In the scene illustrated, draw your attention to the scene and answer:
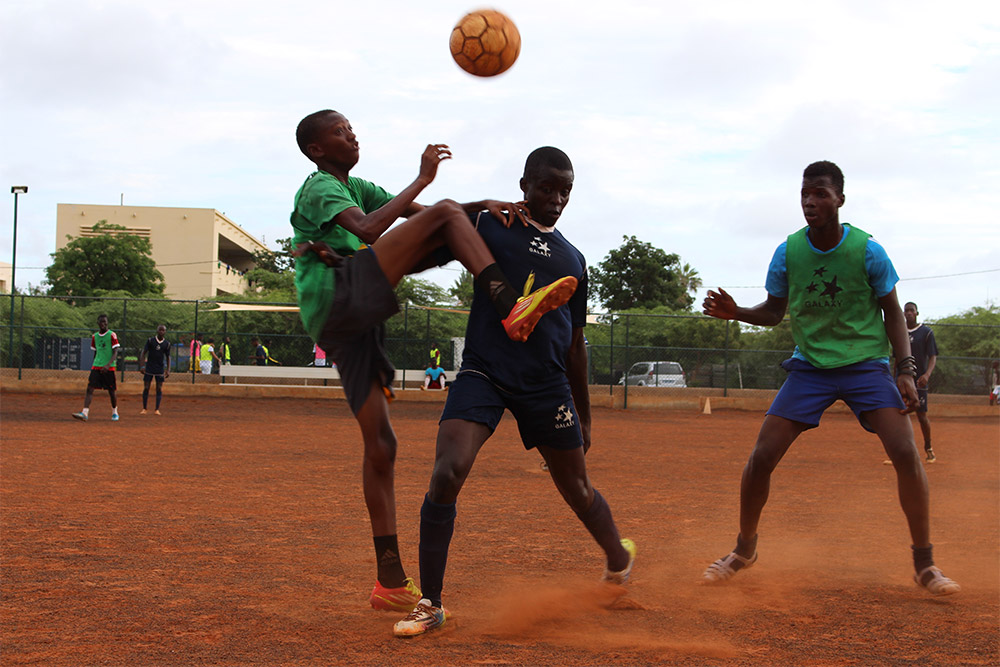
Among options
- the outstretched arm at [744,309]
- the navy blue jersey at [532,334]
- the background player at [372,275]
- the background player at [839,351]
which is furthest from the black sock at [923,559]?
the background player at [372,275]

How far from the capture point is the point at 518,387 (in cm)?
374

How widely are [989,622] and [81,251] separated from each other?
173ft

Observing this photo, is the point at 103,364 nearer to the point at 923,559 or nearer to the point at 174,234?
the point at 923,559

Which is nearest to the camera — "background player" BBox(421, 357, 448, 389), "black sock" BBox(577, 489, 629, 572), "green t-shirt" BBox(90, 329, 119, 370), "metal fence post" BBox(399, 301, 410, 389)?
"black sock" BBox(577, 489, 629, 572)

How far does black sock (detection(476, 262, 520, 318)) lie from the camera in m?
3.48

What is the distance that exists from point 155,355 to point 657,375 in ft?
50.3

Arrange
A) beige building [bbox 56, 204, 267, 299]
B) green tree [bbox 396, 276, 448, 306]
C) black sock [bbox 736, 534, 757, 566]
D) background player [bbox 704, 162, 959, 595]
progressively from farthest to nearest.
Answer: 1. beige building [bbox 56, 204, 267, 299]
2. green tree [bbox 396, 276, 448, 306]
3. black sock [bbox 736, 534, 757, 566]
4. background player [bbox 704, 162, 959, 595]

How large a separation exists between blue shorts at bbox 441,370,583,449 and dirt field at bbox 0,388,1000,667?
2.58 feet

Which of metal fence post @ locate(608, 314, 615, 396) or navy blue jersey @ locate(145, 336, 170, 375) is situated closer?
navy blue jersey @ locate(145, 336, 170, 375)

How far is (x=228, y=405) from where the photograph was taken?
2217cm

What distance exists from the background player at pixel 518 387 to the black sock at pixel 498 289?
0.15m

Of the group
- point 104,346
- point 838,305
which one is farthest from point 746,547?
point 104,346

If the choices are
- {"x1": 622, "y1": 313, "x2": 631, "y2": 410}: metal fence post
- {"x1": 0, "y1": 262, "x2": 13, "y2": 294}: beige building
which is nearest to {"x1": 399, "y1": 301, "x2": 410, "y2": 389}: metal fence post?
{"x1": 622, "y1": 313, "x2": 631, "y2": 410}: metal fence post

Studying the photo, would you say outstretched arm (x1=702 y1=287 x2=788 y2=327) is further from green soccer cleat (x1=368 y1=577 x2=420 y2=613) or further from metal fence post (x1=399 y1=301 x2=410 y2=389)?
metal fence post (x1=399 y1=301 x2=410 y2=389)
